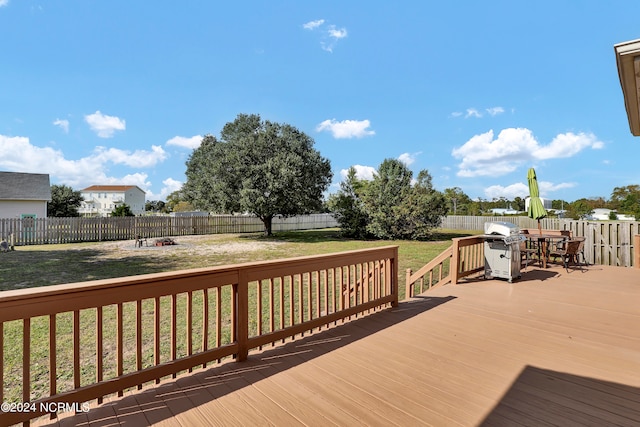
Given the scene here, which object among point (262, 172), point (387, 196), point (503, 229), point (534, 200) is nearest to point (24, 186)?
point (262, 172)

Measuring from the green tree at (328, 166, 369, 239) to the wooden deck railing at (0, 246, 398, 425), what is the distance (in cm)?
1374

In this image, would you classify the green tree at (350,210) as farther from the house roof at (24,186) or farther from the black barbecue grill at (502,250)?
the house roof at (24,186)

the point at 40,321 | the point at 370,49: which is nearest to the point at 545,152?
the point at 370,49

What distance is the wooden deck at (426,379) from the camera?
1.86 metres

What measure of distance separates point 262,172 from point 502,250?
44.1 feet

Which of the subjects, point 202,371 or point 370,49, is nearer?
point 202,371

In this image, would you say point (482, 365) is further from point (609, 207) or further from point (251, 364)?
point (609, 207)

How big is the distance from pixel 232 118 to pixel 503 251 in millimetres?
17724

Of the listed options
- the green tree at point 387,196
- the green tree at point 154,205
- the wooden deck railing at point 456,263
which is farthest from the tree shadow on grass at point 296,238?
the green tree at point 154,205

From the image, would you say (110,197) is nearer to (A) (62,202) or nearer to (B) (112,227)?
(A) (62,202)

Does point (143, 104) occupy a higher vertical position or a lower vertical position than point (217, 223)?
higher

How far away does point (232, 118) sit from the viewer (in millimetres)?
19234

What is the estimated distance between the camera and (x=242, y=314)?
2602 mm

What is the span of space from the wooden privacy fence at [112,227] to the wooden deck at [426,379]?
53.4ft
